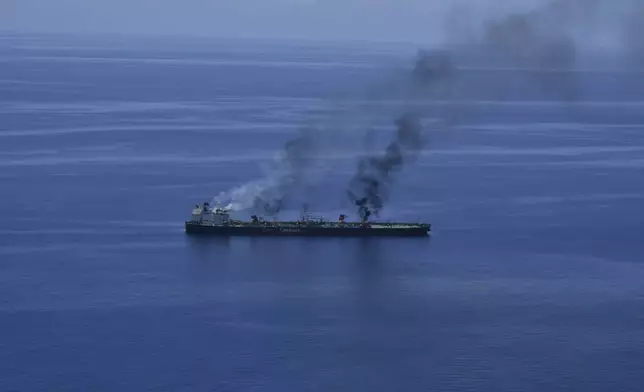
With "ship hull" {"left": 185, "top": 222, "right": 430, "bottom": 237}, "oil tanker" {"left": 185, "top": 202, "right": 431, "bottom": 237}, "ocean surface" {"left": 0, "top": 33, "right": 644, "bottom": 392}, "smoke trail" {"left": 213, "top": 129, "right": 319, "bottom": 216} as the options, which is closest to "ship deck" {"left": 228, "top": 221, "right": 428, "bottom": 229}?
"oil tanker" {"left": 185, "top": 202, "right": 431, "bottom": 237}

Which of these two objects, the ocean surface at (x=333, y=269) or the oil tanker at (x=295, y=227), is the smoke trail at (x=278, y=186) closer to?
the ocean surface at (x=333, y=269)

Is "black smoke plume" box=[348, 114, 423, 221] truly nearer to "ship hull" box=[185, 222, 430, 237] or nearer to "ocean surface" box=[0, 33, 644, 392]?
"ocean surface" box=[0, 33, 644, 392]

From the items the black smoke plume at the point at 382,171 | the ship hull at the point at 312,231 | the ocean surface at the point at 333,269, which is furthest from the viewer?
the black smoke plume at the point at 382,171

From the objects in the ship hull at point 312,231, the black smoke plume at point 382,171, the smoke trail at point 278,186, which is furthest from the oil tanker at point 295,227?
the smoke trail at point 278,186

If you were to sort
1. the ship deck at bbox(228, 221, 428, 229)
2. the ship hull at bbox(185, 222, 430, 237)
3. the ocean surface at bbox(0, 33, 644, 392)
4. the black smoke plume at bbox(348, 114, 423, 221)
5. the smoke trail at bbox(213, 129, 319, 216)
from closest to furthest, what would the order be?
the ocean surface at bbox(0, 33, 644, 392), the ship hull at bbox(185, 222, 430, 237), the ship deck at bbox(228, 221, 428, 229), the black smoke plume at bbox(348, 114, 423, 221), the smoke trail at bbox(213, 129, 319, 216)

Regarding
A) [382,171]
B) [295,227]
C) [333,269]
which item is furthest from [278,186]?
[333,269]

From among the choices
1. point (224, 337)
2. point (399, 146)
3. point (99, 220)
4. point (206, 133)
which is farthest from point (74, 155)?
point (224, 337)

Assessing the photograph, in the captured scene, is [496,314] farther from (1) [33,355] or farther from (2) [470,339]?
(1) [33,355]
